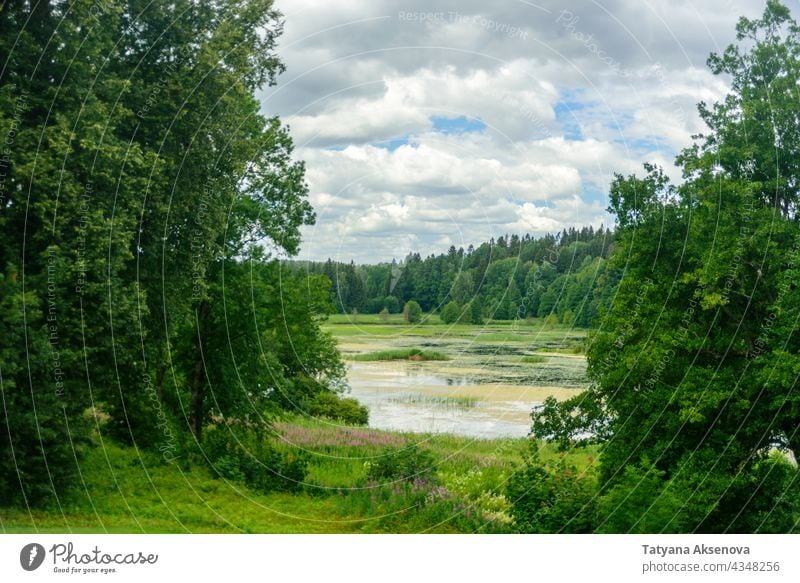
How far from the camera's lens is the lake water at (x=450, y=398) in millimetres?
18766

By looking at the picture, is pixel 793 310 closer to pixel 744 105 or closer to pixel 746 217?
pixel 746 217

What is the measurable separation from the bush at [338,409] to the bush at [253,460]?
221cm

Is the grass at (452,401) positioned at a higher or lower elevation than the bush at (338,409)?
higher

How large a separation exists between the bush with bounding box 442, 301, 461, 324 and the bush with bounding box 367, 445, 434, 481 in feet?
10.3

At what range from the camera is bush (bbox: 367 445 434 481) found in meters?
16.7

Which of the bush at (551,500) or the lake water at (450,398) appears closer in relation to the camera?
the bush at (551,500)

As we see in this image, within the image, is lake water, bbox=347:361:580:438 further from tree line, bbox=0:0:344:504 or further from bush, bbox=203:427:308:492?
bush, bbox=203:427:308:492

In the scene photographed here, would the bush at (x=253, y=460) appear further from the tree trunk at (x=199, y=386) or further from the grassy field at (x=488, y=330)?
the grassy field at (x=488, y=330)

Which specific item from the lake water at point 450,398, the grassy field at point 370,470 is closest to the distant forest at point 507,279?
the grassy field at point 370,470

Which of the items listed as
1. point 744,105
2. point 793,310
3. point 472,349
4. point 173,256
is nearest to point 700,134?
point 744,105

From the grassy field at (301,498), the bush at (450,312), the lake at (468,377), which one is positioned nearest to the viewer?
the grassy field at (301,498)

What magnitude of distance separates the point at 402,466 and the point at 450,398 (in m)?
2.75

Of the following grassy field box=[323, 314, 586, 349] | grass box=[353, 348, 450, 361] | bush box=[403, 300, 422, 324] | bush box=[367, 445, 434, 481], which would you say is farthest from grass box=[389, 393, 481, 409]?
bush box=[403, 300, 422, 324]

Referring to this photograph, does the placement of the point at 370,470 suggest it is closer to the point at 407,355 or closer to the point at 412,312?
the point at 407,355
